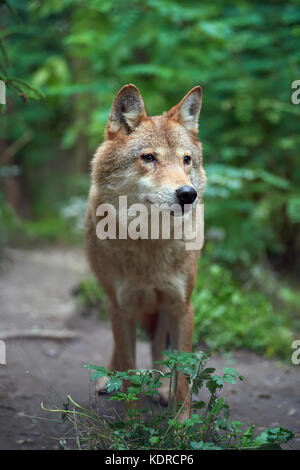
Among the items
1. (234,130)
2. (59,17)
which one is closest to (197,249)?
(234,130)

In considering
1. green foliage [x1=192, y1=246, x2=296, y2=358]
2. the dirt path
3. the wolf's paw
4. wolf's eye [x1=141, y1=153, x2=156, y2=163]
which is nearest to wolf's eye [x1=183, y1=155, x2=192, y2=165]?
wolf's eye [x1=141, y1=153, x2=156, y2=163]

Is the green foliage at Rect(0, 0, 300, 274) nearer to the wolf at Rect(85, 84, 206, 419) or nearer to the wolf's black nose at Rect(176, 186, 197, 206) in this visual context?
the wolf at Rect(85, 84, 206, 419)

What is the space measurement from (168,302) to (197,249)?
50cm

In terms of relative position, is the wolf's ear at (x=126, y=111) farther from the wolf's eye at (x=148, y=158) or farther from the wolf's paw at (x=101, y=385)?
the wolf's paw at (x=101, y=385)

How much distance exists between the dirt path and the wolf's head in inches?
57.8

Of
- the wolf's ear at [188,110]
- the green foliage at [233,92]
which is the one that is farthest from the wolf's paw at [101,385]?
the green foliage at [233,92]

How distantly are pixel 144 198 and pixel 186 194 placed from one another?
392 millimetres

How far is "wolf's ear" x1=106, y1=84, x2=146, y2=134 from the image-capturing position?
3.46 m

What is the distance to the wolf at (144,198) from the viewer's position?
3.43m

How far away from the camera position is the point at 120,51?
25.6 feet

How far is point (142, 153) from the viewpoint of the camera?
135 inches

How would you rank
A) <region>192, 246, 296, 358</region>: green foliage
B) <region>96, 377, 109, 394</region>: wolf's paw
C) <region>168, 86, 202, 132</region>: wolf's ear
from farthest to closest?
1. <region>192, 246, 296, 358</region>: green foliage
2. <region>96, 377, 109, 394</region>: wolf's paw
3. <region>168, 86, 202, 132</region>: wolf's ear
